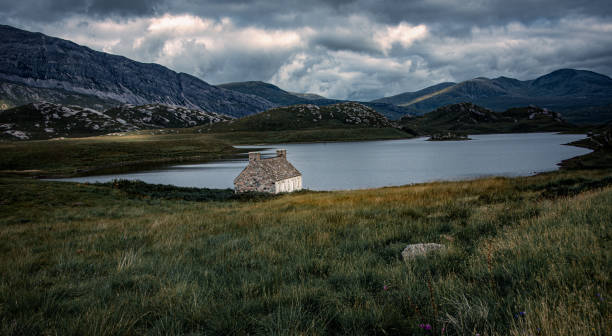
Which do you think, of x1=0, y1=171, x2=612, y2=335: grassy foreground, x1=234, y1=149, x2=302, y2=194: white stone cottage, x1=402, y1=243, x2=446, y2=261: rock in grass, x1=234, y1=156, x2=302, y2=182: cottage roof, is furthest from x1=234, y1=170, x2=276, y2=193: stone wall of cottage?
x1=402, y1=243, x2=446, y2=261: rock in grass

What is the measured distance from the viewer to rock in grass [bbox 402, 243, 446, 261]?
20.4ft

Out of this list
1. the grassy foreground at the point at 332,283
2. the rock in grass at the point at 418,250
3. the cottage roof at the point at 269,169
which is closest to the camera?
the grassy foreground at the point at 332,283

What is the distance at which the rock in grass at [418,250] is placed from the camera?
20.4 feet

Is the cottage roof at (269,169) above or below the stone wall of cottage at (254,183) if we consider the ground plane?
above

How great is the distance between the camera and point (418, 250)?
647 centimetres

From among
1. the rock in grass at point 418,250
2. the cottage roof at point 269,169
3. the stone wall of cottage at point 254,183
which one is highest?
the rock in grass at point 418,250

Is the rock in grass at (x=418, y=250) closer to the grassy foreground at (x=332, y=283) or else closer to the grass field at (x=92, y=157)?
the grassy foreground at (x=332, y=283)

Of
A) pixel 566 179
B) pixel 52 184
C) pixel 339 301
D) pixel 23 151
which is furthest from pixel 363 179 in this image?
pixel 23 151

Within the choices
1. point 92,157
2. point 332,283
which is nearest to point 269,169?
point 332,283

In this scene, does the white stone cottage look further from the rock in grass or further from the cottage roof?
the rock in grass

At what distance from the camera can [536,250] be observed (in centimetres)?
522

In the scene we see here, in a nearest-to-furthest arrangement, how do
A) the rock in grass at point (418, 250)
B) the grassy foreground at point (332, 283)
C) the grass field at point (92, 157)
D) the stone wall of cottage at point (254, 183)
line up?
the grassy foreground at point (332, 283), the rock in grass at point (418, 250), the stone wall of cottage at point (254, 183), the grass field at point (92, 157)

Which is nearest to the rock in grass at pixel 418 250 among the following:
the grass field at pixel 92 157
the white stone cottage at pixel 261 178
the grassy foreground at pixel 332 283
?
the grassy foreground at pixel 332 283

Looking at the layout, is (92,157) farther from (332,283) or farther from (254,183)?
(332,283)
